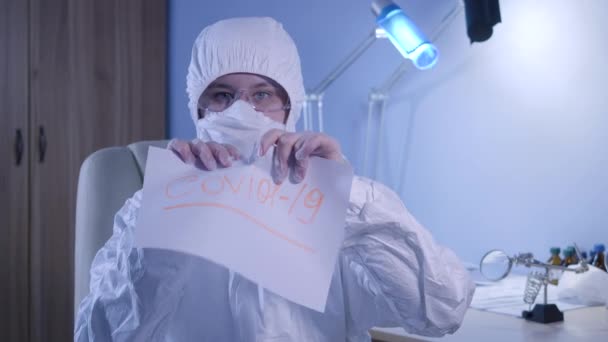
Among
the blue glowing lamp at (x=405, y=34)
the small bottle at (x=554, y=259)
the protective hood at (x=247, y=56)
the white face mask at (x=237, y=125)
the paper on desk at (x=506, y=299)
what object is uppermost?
the blue glowing lamp at (x=405, y=34)

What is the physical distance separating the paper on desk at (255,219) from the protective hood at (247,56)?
34cm

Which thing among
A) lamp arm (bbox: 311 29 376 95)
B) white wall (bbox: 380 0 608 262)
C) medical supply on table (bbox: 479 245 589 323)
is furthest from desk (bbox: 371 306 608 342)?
lamp arm (bbox: 311 29 376 95)

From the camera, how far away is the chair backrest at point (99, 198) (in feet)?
4.64

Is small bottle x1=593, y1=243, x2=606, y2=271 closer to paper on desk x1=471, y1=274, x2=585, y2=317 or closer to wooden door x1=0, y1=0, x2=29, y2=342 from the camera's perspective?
paper on desk x1=471, y1=274, x2=585, y2=317

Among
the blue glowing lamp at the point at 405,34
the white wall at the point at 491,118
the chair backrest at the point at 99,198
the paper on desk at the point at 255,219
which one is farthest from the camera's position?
the white wall at the point at 491,118

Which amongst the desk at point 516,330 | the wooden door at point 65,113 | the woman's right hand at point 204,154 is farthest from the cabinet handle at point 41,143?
the woman's right hand at point 204,154

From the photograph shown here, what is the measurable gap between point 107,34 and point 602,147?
63.8 inches

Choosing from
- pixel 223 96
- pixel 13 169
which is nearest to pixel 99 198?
pixel 223 96

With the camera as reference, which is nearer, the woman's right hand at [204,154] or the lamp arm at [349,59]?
the woman's right hand at [204,154]

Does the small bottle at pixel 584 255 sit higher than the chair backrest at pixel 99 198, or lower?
lower

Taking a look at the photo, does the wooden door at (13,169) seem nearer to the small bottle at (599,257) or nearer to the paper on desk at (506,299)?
the paper on desk at (506,299)

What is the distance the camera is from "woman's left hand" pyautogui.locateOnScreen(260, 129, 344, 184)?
0.93 metres

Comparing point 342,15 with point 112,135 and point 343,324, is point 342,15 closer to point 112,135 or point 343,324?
point 112,135

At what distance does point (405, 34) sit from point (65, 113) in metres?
1.23
